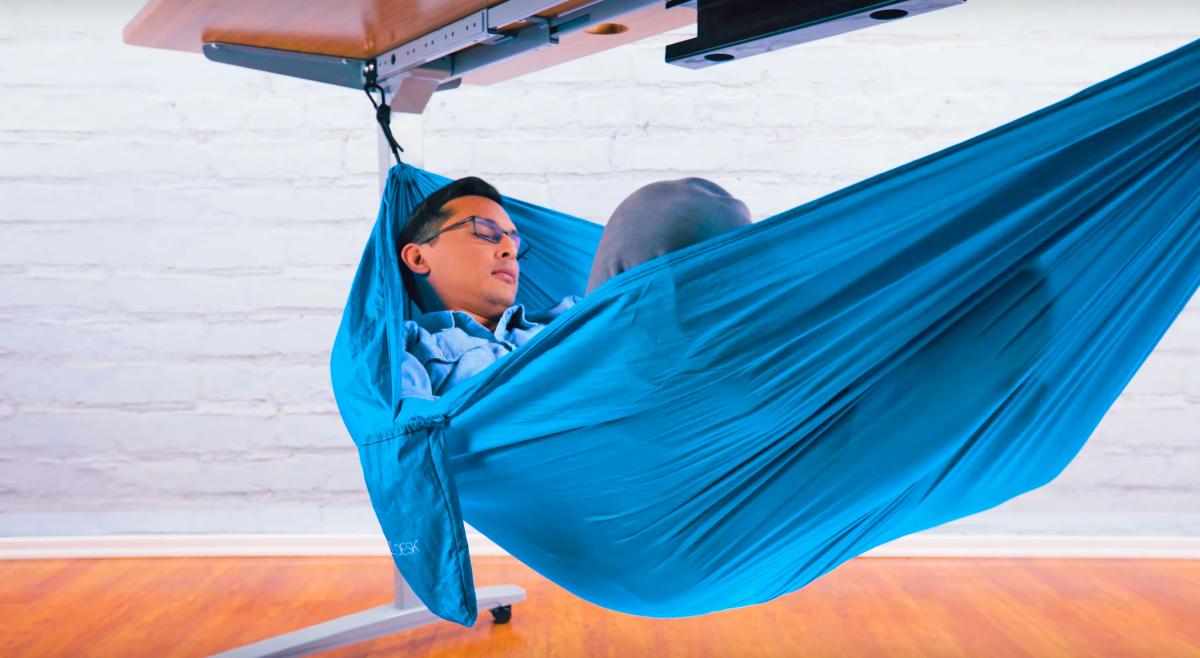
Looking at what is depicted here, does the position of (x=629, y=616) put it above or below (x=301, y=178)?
below

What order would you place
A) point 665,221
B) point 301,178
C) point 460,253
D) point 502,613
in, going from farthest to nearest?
point 301,178, point 502,613, point 460,253, point 665,221

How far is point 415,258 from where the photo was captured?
5.62ft

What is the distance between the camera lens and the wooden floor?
6.52 ft

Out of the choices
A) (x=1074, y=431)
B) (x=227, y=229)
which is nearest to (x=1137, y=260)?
(x=1074, y=431)

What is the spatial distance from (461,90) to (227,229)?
0.63 meters

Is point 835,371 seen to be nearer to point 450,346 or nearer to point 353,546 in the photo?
point 450,346

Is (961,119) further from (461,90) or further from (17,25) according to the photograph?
(17,25)

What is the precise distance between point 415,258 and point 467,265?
0.28ft

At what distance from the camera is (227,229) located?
259cm

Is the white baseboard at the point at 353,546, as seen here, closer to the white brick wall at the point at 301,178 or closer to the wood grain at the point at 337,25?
the white brick wall at the point at 301,178

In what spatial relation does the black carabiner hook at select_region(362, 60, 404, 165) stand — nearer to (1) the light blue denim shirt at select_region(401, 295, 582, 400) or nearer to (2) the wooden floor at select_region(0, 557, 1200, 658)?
(1) the light blue denim shirt at select_region(401, 295, 582, 400)

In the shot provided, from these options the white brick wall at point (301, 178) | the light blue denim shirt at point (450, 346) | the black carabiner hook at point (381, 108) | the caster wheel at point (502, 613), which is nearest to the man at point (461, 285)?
the light blue denim shirt at point (450, 346)

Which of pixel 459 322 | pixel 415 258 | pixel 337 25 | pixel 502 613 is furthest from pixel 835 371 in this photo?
pixel 502 613

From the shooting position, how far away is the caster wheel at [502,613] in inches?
83.3
